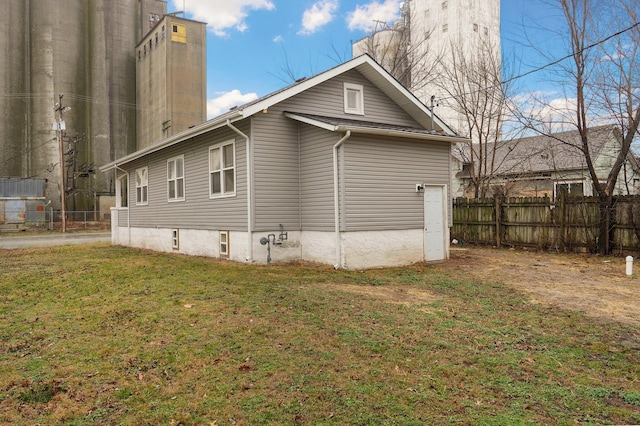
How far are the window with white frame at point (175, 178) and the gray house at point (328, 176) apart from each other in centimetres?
121

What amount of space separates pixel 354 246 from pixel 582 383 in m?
6.52

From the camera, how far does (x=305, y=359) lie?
436 centimetres

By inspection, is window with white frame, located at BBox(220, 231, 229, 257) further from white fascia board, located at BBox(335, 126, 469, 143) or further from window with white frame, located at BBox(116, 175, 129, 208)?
window with white frame, located at BBox(116, 175, 129, 208)

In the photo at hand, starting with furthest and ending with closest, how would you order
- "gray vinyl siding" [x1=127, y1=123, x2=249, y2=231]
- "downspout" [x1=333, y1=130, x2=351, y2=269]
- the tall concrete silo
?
the tall concrete silo, "gray vinyl siding" [x1=127, y1=123, x2=249, y2=231], "downspout" [x1=333, y1=130, x2=351, y2=269]

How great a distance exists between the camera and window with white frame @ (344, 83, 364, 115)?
1210cm

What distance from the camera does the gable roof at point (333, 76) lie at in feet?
33.9

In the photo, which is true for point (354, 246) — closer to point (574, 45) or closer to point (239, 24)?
point (574, 45)

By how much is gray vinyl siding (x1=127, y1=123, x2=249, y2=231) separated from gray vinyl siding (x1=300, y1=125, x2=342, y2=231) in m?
1.50

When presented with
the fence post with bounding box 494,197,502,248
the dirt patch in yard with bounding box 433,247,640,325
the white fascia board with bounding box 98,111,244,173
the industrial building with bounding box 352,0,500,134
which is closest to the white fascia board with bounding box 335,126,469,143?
the industrial building with bounding box 352,0,500,134

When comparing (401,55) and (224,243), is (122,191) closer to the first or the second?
(224,243)

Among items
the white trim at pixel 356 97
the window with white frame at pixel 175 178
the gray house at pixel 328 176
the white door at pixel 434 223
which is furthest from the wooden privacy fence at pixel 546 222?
the window with white frame at pixel 175 178

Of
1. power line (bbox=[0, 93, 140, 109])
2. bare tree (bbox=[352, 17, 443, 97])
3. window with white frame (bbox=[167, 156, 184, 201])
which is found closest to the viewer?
window with white frame (bbox=[167, 156, 184, 201])

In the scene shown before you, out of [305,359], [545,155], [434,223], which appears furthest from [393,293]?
[545,155]

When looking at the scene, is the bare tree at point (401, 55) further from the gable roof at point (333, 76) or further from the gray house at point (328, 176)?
the gray house at point (328, 176)
